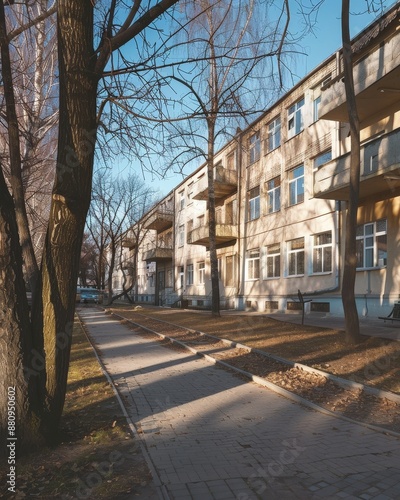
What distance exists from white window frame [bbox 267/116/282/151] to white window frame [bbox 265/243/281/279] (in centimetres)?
552

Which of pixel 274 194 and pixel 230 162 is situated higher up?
pixel 230 162

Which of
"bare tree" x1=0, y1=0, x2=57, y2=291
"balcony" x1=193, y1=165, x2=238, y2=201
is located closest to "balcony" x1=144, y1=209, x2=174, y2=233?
"balcony" x1=193, y1=165, x2=238, y2=201

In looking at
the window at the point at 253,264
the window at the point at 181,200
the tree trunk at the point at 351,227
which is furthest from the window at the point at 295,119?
the window at the point at 181,200

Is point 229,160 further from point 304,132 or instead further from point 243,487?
point 243,487

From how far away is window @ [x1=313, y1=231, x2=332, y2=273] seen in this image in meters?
19.9

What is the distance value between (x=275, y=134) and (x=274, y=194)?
334 cm

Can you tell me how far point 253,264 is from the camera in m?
27.4

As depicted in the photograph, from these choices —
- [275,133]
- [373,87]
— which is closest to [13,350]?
[373,87]

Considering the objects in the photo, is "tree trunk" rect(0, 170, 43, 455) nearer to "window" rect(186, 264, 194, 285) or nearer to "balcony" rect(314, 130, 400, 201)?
"balcony" rect(314, 130, 400, 201)

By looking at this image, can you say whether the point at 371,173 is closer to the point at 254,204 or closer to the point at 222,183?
the point at 254,204

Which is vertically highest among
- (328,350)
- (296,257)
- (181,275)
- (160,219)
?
(160,219)

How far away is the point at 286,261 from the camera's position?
2338cm

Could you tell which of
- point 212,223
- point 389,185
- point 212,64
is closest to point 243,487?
point 212,64

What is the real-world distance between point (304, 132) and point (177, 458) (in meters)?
19.8
